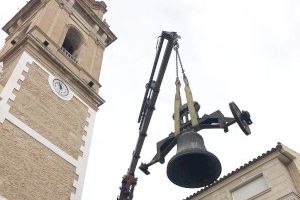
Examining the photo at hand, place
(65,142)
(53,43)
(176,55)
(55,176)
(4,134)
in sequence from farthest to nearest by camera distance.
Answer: (53,43) → (65,142) → (55,176) → (4,134) → (176,55)

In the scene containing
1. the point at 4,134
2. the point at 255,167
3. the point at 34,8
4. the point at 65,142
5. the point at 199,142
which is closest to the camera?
the point at 199,142

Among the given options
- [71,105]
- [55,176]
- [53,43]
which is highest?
[53,43]

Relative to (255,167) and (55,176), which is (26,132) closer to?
(55,176)

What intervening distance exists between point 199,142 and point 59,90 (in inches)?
462

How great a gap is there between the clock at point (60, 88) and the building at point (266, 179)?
305 inches

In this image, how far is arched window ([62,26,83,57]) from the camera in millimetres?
22891

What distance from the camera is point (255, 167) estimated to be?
58.7 feet

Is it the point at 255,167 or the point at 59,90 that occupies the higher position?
the point at 59,90

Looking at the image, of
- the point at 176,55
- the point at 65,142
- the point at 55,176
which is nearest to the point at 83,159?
the point at 65,142

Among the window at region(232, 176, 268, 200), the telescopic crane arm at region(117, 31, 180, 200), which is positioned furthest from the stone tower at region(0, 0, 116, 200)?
the window at region(232, 176, 268, 200)

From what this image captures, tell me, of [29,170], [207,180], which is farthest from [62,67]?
[207,180]

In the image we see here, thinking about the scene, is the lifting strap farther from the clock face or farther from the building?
the clock face

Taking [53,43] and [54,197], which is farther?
[53,43]

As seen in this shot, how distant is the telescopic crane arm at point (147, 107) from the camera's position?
7.10 metres
